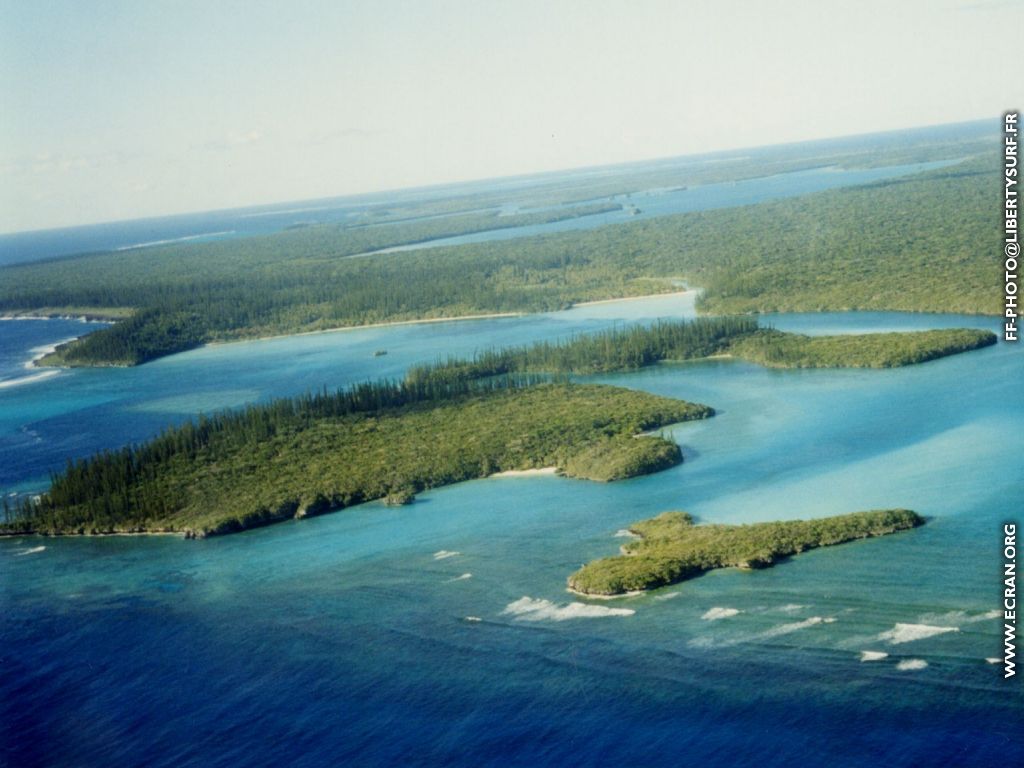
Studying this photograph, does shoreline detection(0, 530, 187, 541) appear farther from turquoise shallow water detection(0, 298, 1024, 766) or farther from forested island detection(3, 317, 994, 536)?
turquoise shallow water detection(0, 298, 1024, 766)

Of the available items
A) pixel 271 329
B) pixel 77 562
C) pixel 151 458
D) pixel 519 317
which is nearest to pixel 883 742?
pixel 77 562

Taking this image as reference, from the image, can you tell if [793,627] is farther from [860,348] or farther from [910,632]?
[860,348]

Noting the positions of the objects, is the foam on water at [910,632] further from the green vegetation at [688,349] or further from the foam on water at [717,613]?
the green vegetation at [688,349]

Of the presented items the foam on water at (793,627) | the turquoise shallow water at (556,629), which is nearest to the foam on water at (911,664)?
the turquoise shallow water at (556,629)

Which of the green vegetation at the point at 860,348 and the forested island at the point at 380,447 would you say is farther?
the green vegetation at the point at 860,348

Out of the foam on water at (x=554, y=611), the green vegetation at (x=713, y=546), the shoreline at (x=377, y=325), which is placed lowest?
the shoreline at (x=377, y=325)

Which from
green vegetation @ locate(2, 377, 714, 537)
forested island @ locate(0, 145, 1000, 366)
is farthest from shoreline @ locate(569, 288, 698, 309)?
green vegetation @ locate(2, 377, 714, 537)

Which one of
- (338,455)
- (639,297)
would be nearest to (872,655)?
(338,455)

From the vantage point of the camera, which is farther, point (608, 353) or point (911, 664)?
point (608, 353)
